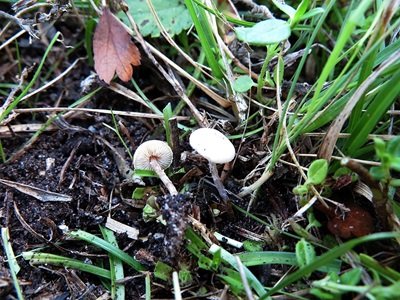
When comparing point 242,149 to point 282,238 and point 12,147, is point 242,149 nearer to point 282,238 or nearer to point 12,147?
point 282,238

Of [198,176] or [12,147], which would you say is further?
[12,147]

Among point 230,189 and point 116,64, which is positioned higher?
point 116,64

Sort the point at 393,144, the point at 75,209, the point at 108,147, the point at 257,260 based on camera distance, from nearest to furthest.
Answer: the point at 393,144 < the point at 257,260 < the point at 75,209 < the point at 108,147

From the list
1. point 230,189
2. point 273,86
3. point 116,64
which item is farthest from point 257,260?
point 116,64

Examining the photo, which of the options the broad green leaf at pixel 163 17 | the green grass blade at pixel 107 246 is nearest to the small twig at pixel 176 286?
the green grass blade at pixel 107 246

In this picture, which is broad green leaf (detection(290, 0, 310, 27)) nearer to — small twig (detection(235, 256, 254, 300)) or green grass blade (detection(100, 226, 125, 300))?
small twig (detection(235, 256, 254, 300))

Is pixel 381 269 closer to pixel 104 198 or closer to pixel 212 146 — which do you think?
pixel 212 146

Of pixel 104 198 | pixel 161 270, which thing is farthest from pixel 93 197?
pixel 161 270

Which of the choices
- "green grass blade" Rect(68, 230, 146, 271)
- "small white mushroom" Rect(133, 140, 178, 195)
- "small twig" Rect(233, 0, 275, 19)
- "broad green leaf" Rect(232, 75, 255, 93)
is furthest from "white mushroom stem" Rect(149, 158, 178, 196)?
"small twig" Rect(233, 0, 275, 19)
